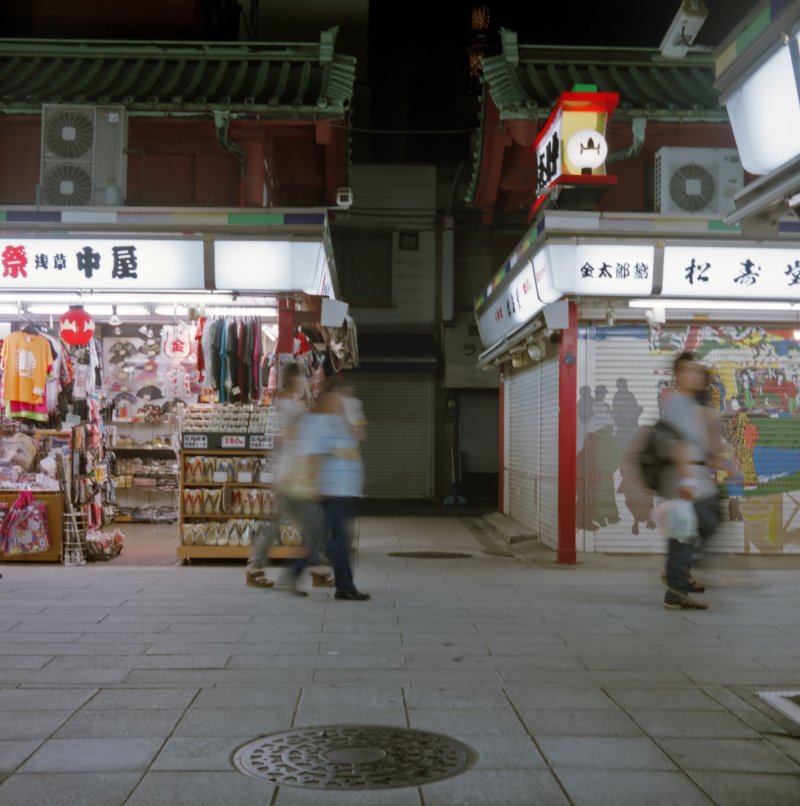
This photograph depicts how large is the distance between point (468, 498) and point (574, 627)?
53.0 feet

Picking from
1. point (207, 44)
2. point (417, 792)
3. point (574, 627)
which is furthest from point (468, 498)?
point (417, 792)

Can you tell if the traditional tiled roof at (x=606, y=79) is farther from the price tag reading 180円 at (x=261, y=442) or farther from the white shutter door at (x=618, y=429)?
the price tag reading 180円 at (x=261, y=442)

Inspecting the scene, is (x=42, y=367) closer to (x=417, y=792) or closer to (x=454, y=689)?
(x=454, y=689)

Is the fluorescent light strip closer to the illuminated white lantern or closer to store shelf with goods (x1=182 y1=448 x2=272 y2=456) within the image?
the illuminated white lantern

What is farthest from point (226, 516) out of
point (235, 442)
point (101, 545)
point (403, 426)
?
point (403, 426)

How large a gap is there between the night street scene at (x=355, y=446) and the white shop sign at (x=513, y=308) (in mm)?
118

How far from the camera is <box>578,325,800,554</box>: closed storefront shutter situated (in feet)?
40.3

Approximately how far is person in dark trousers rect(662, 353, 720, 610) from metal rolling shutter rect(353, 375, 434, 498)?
15722 millimetres

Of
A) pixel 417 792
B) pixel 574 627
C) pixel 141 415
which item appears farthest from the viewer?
pixel 141 415

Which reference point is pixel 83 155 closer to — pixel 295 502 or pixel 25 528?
pixel 25 528

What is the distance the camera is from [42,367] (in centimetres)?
1128

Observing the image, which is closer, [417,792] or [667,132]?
[417,792]

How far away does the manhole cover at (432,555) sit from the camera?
1265 centimetres

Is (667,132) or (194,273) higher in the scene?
(667,132)
